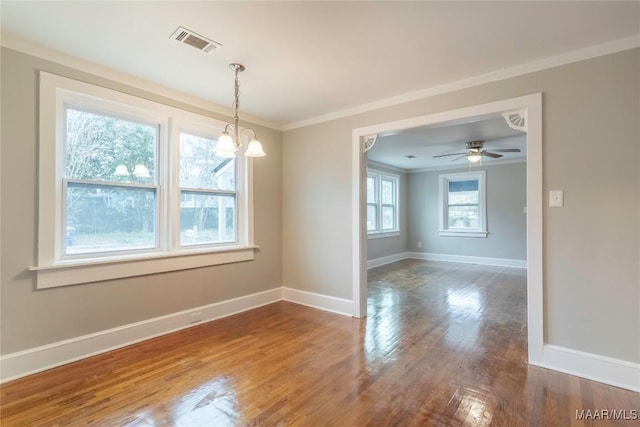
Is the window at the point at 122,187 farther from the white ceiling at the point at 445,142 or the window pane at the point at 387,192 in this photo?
the window pane at the point at 387,192

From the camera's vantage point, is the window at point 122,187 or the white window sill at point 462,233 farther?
the white window sill at point 462,233

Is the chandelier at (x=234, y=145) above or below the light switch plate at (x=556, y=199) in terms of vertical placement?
above

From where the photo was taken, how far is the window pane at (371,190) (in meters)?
7.55

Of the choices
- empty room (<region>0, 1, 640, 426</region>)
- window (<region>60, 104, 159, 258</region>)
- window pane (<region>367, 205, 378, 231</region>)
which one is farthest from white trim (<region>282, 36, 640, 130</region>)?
window pane (<region>367, 205, 378, 231</region>)

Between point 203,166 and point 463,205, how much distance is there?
681 cm

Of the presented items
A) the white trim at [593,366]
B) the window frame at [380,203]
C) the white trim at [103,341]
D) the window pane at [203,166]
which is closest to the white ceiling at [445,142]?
the window frame at [380,203]

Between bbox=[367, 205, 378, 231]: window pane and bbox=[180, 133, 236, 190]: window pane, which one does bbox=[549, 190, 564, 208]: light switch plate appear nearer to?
bbox=[180, 133, 236, 190]: window pane

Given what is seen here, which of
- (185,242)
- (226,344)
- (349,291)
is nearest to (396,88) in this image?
(349,291)

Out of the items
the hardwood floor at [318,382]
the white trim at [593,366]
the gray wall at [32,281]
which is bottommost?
the hardwood floor at [318,382]

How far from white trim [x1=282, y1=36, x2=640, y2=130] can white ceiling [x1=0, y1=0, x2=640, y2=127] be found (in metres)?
0.04

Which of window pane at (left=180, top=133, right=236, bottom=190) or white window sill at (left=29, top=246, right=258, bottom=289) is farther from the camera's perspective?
window pane at (left=180, top=133, right=236, bottom=190)

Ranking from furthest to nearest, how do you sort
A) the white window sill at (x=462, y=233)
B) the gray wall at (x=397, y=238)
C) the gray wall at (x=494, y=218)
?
the white window sill at (x=462, y=233) → the gray wall at (x=397, y=238) → the gray wall at (x=494, y=218)

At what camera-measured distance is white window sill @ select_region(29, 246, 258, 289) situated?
254cm
